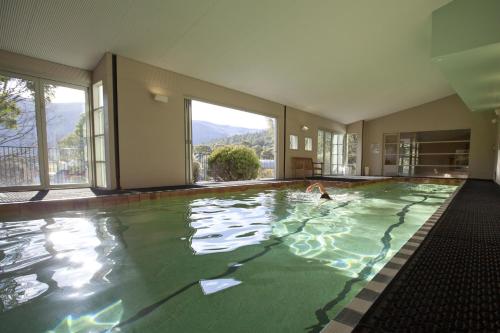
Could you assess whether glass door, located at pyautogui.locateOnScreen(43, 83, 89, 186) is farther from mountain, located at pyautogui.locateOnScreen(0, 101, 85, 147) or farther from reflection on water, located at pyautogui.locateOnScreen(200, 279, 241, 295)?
reflection on water, located at pyautogui.locateOnScreen(200, 279, 241, 295)

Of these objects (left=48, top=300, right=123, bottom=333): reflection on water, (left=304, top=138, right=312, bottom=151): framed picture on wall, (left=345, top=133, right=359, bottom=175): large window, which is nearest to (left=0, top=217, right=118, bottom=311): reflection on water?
(left=48, top=300, right=123, bottom=333): reflection on water

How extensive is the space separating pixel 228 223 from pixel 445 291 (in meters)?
2.43

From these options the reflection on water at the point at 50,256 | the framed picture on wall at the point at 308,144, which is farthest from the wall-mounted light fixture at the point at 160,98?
the framed picture on wall at the point at 308,144

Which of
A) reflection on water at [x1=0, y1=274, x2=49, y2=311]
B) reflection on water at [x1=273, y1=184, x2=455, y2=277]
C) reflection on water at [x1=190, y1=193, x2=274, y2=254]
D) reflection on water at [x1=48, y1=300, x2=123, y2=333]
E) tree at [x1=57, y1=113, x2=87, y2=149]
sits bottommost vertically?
reflection on water at [x1=273, y1=184, x2=455, y2=277]

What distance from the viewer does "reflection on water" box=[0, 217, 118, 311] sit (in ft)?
5.48

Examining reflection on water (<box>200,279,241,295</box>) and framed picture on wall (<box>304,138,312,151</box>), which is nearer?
reflection on water (<box>200,279,241,295</box>)

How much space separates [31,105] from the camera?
15.1ft

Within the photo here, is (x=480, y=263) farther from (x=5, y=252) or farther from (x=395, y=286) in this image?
(x=5, y=252)

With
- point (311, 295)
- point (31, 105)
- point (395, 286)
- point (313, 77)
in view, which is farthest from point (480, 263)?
point (31, 105)

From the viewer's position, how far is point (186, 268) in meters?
1.97

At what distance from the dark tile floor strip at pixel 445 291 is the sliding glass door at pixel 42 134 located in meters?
5.73

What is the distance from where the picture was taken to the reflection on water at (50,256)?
1.67 meters

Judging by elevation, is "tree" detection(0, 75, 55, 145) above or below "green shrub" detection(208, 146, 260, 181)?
above

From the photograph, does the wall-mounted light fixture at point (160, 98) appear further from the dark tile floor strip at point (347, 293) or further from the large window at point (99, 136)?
the dark tile floor strip at point (347, 293)
